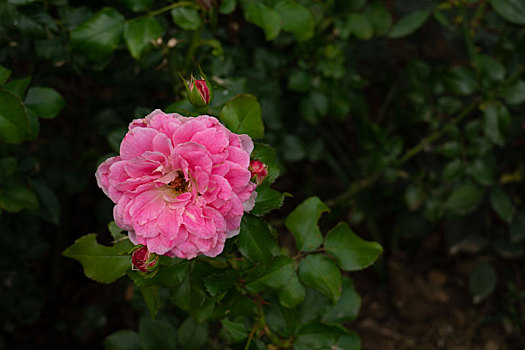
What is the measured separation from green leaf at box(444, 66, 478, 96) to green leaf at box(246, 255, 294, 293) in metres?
0.83

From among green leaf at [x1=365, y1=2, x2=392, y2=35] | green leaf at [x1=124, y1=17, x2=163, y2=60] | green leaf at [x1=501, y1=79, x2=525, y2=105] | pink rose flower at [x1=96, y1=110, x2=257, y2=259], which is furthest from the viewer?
green leaf at [x1=365, y1=2, x2=392, y2=35]

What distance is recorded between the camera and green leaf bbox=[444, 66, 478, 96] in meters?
1.41

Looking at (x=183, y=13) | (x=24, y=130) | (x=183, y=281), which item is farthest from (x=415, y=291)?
(x=24, y=130)

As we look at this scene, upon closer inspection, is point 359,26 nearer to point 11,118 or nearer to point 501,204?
point 501,204

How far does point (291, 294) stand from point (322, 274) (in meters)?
0.07

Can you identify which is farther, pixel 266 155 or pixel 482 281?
pixel 482 281

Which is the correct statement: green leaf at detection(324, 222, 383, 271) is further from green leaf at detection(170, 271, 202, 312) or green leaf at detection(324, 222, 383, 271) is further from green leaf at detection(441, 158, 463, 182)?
green leaf at detection(441, 158, 463, 182)

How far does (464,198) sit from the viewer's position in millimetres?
1622

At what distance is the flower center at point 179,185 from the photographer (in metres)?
0.72

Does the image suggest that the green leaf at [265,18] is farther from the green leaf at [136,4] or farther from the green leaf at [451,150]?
the green leaf at [451,150]

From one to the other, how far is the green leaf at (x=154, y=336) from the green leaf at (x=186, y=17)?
657 mm

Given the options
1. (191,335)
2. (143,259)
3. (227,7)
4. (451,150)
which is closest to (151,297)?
(143,259)

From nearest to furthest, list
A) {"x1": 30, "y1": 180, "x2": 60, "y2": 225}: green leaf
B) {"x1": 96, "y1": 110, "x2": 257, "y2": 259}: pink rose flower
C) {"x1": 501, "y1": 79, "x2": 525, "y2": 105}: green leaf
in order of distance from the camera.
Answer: {"x1": 96, "y1": 110, "x2": 257, "y2": 259}: pink rose flower → {"x1": 30, "y1": 180, "x2": 60, "y2": 225}: green leaf → {"x1": 501, "y1": 79, "x2": 525, "y2": 105}: green leaf

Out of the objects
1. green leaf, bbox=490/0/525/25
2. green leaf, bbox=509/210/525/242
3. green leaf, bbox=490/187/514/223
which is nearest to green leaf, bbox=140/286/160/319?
green leaf, bbox=490/0/525/25
